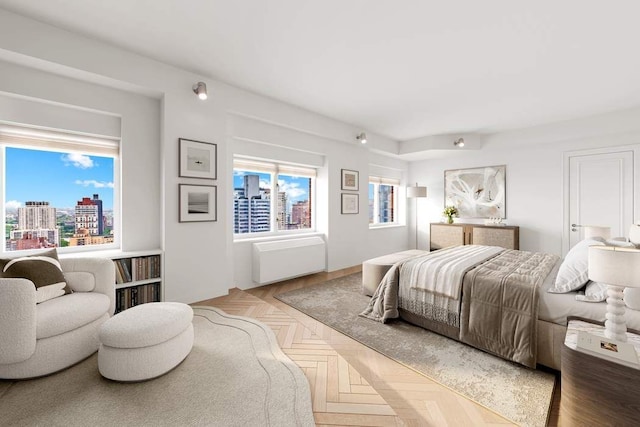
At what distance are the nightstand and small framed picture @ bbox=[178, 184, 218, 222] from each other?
127 inches

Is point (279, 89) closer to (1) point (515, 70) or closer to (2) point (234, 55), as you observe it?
(2) point (234, 55)

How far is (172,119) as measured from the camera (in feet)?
9.68

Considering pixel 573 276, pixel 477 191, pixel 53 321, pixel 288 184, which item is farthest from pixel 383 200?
pixel 53 321

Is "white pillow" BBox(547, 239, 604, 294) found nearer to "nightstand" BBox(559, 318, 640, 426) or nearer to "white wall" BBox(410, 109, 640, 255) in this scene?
"nightstand" BBox(559, 318, 640, 426)

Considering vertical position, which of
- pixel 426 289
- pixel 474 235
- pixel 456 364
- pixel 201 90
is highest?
pixel 201 90

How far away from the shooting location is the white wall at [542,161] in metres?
4.25

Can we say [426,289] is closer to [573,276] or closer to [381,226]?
[573,276]

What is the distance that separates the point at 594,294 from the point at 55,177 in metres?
4.63

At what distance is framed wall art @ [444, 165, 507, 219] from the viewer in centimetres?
A: 538

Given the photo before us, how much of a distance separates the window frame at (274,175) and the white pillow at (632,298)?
3709mm

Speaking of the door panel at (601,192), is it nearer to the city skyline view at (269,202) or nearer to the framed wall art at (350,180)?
the framed wall art at (350,180)

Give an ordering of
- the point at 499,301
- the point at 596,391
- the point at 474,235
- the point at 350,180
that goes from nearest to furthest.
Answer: the point at 596,391 < the point at 499,301 < the point at 350,180 < the point at 474,235

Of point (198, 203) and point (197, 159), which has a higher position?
point (197, 159)

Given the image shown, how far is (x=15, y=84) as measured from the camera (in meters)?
2.31
